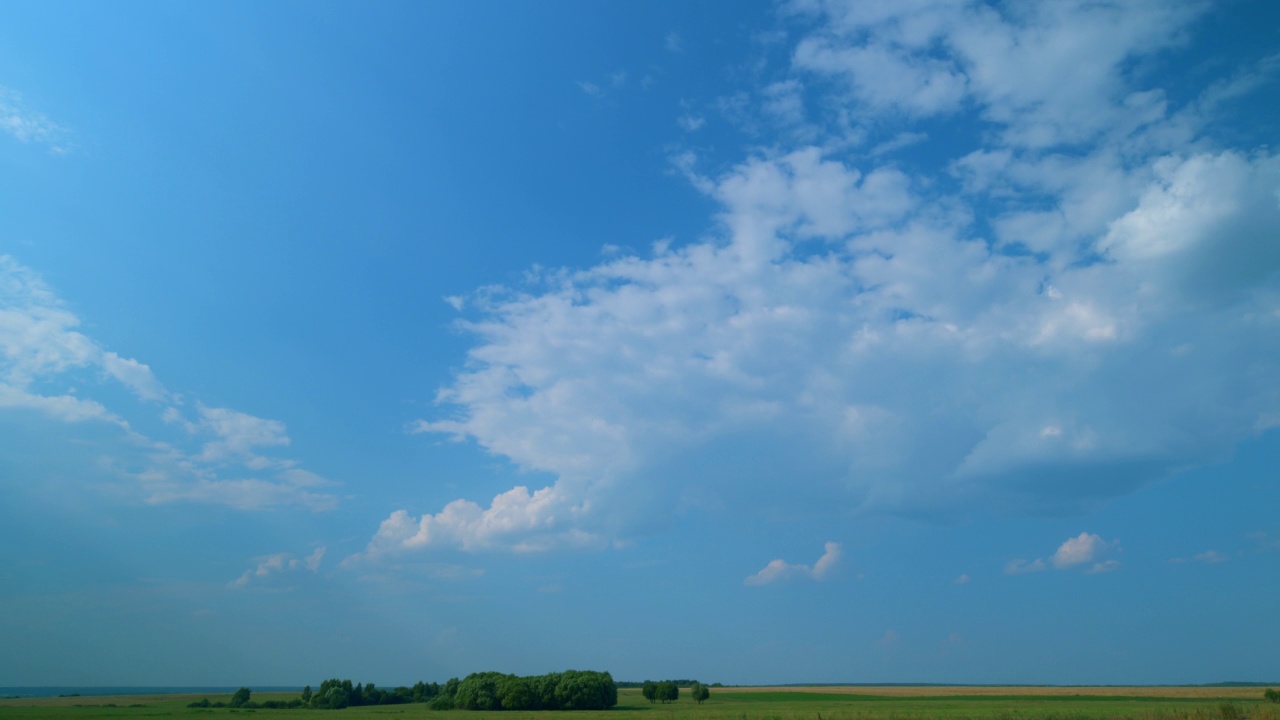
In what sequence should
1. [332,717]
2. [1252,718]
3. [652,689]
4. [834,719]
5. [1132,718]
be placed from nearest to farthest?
[1252,718] < [1132,718] < [834,719] < [332,717] < [652,689]

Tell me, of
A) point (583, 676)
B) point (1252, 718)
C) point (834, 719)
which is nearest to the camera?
point (1252, 718)

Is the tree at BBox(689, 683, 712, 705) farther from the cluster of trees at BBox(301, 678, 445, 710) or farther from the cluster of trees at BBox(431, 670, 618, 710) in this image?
the cluster of trees at BBox(301, 678, 445, 710)

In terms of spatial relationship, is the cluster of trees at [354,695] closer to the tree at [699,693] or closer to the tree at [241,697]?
the tree at [241,697]

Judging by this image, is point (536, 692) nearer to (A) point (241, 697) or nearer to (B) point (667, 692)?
(B) point (667, 692)

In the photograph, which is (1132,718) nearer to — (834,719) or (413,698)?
(834,719)

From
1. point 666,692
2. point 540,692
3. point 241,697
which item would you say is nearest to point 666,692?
point 666,692

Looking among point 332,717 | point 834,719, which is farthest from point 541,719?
point 834,719

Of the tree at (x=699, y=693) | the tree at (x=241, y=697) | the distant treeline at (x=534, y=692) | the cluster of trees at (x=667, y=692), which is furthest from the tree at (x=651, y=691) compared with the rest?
the tree at (x=241, y=697)

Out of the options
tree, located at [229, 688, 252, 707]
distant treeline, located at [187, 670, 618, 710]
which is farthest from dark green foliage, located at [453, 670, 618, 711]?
tree, located at [229, 688, 252, 707]

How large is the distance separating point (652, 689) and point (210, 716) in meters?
74.5

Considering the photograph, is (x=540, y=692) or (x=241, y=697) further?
(x=241, y=697)

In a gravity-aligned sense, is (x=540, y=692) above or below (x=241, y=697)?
above

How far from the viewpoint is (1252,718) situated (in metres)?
47.9

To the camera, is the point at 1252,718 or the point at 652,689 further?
the point at 652,689
